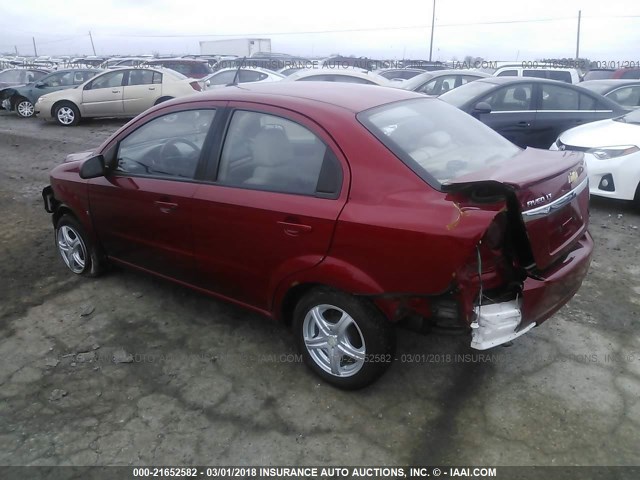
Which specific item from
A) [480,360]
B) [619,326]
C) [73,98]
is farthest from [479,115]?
[73,98]

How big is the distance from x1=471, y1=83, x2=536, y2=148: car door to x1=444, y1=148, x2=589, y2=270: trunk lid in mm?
5011

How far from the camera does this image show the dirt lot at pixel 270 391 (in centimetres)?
257

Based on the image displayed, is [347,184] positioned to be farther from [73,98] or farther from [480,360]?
[73,98]

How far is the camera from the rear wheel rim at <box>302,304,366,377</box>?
2854 millimetres

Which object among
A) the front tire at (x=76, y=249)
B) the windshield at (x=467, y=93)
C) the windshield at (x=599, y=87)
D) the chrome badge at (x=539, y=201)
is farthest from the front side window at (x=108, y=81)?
the chrome badge at (x=539, y=201)

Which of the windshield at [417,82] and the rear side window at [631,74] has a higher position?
the rear side window at [631,74]

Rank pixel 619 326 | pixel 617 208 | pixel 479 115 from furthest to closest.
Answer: pixel 479 115 < pixel 617 208 < pixel 619 326

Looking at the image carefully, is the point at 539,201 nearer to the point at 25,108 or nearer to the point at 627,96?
the point at 627,96

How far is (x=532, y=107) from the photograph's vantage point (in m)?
7.91

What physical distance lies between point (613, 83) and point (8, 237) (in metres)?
11.4

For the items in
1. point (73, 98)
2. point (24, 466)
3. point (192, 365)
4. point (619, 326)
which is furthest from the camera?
point (73, 98)

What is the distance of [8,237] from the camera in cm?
543

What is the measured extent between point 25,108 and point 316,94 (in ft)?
49.4

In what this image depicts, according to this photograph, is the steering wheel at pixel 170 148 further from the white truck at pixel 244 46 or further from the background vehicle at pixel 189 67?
the white truck at pixel 244 46
